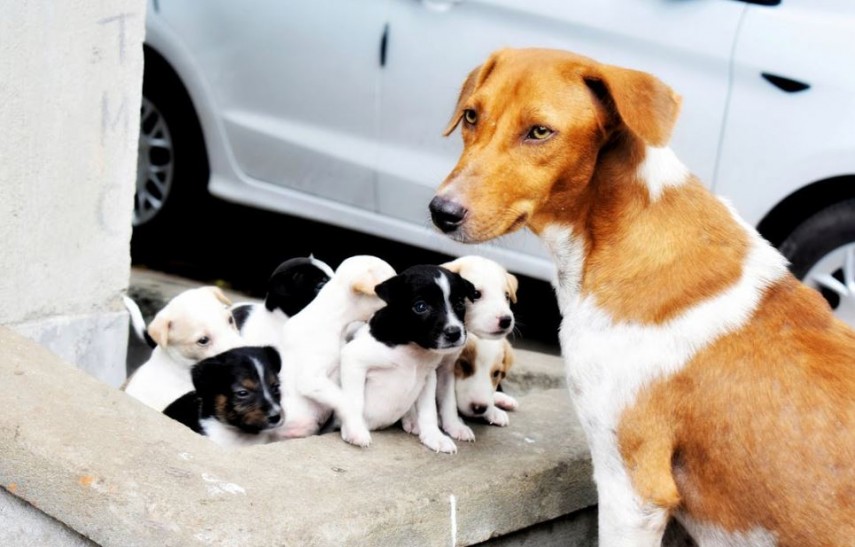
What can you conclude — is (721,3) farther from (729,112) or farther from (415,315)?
(415,315)

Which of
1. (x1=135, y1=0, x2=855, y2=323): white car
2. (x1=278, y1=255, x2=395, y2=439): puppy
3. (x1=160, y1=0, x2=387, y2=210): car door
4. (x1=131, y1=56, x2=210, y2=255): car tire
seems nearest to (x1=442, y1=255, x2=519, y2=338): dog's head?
(x1=278, y1=255, x2=395, y2=439): puppy

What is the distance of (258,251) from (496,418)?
203 inches

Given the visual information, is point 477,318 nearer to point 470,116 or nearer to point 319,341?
point 319,341

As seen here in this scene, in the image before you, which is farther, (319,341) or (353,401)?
(319,341)

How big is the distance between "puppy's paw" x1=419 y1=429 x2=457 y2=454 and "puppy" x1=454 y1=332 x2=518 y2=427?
31cm

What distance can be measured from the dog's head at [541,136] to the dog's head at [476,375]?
3.69ft

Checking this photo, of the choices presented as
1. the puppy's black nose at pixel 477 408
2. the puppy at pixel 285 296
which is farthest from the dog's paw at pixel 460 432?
the puppy at pixel 285 296

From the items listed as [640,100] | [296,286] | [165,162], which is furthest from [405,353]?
[165,162]

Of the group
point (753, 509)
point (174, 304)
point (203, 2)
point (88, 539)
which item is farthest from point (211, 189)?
point (753, 509)

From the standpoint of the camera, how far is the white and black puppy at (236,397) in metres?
4.47

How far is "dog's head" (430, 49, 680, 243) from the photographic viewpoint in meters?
3.55

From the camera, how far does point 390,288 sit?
4.40 m

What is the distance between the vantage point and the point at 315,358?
15.1 ft

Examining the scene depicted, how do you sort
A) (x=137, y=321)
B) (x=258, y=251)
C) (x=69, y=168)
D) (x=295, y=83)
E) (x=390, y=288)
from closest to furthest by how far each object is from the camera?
1. (x=390, y=288)
2. (x=69, y=168)
3. (x=137, y=321)
4. (x=295, y=83)
5. (x=258, y=251)
